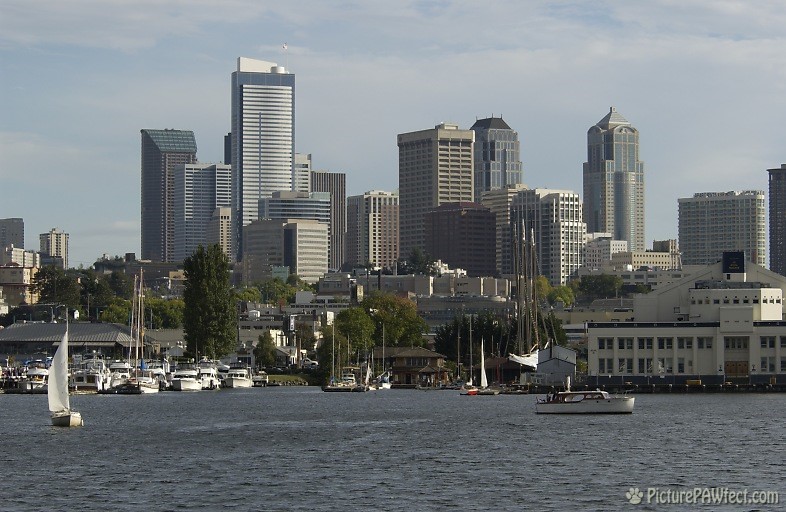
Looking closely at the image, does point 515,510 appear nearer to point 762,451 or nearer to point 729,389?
point 762,451

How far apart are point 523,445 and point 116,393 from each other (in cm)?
9105

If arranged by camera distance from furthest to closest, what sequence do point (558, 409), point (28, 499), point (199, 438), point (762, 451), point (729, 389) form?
point (729, 389)
point (558, 409)
point (199, 438)
point (762, 451)
point (28, 499)

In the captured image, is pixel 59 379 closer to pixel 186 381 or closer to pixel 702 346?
pixel 186 381

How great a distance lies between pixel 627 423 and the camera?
111750 mm

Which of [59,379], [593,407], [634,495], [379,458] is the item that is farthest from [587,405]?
[634,495]

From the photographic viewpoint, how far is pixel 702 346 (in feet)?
594

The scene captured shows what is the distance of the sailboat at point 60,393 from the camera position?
103750 mm

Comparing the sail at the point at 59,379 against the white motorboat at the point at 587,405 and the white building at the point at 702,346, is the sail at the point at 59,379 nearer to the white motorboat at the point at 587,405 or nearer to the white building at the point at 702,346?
the white motorboat at the point at 587,405

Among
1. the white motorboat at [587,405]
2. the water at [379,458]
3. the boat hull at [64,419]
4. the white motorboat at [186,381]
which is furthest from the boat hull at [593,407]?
the white motorboat at [186,381]

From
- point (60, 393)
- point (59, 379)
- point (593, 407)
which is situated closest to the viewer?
point (59, 379)

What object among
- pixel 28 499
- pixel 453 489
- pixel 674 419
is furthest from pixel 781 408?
pixel 28 499

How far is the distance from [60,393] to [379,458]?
99.4ft

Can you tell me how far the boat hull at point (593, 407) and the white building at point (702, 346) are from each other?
52456 mm

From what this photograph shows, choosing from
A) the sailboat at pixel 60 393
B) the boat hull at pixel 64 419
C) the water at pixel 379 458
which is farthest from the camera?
the boat hull at pixel 64 419
